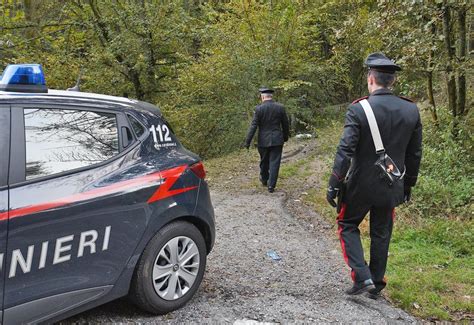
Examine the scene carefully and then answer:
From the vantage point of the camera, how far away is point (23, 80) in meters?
3.26

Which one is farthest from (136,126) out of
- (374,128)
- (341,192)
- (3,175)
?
(374,128)

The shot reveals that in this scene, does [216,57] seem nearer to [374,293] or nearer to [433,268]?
[433,268]

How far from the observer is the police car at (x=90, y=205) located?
113 inches

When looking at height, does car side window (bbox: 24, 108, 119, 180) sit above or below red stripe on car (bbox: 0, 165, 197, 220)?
above

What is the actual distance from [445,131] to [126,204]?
8.08 metres

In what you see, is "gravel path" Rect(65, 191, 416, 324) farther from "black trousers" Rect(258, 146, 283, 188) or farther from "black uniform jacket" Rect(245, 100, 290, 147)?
"black uniform jacket" Rect(245, 100, 290, 147)

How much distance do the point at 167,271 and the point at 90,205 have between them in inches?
36.1

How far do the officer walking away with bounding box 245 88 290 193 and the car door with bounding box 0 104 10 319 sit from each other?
6.34 meters

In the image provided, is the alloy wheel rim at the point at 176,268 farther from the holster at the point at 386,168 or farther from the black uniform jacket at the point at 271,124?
the black uniform jacket at the point at 271,124

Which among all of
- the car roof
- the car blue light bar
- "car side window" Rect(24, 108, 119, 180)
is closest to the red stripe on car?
"car side window" Rect(24, 108, 119, 180)

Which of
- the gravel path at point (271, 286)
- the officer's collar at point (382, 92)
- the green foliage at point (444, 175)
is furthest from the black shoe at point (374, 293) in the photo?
the green foliage at point (444, 175)

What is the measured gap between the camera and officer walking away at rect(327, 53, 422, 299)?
3.87 metres

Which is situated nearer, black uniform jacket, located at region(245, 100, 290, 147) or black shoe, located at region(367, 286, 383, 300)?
black shoe, located at region(367, 286, 383, 300)

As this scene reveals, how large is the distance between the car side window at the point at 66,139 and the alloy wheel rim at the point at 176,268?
35.3 inches
